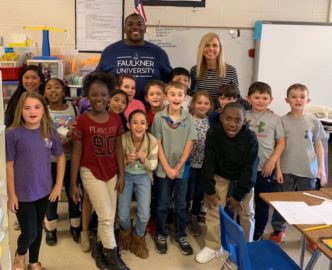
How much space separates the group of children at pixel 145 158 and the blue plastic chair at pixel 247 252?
454 millimetres

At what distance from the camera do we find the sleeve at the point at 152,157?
89.0 inches

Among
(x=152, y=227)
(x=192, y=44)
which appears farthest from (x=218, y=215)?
(x=192, y=44)

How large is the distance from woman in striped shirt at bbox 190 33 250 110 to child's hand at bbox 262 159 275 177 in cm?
51

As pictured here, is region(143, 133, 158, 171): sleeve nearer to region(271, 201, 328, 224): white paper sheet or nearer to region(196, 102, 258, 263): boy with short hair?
region(196, 102, 258, 263): boy with short hair

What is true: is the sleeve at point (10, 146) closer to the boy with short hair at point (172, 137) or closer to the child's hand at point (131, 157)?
the child's hand at point (131, 157)

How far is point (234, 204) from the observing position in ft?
7.40

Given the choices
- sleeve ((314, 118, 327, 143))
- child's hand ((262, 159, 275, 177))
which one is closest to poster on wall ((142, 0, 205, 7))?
sleeve ((314, 118, 327, 143))

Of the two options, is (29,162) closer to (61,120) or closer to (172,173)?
(61,120)

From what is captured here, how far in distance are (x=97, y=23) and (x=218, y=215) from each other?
88.3 inches

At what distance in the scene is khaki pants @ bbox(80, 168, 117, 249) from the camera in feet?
6.98

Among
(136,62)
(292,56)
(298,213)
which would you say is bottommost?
(298,213)

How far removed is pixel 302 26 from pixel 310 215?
2.60m

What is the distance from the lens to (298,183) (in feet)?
8.26

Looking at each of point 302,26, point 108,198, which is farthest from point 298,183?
point 302,26
